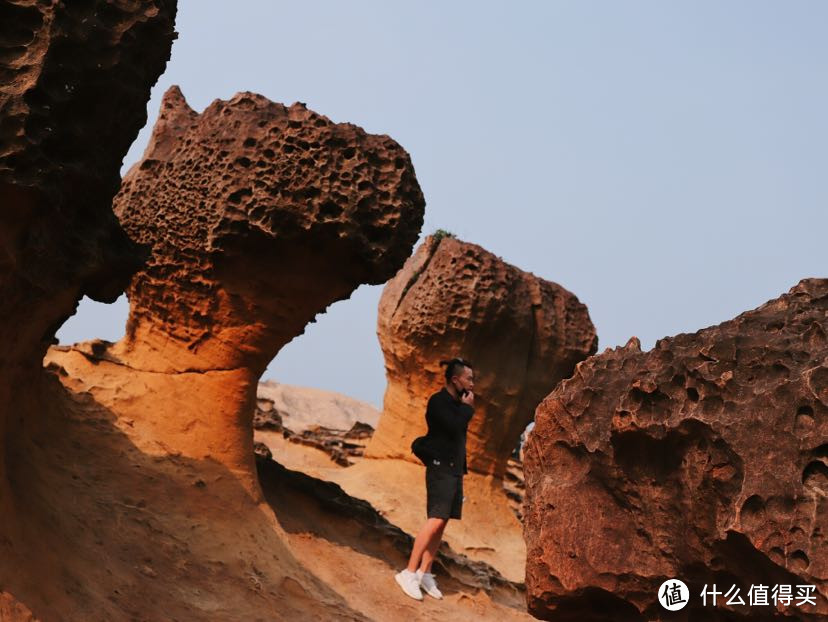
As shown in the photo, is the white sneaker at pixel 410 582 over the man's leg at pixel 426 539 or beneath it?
beneath

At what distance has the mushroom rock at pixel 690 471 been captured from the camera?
2.81 m

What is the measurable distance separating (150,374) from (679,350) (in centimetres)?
393

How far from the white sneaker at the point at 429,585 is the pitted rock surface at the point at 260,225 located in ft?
5.26

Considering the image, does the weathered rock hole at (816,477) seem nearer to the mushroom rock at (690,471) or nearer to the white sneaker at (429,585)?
the mushroom rock at (690,471)

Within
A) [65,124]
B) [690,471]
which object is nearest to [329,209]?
[65,124]

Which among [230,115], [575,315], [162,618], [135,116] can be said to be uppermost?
[575,315]

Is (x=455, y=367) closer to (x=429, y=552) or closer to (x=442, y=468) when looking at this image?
(x=442, y=468)

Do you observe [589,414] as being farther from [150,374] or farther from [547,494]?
[150,374]

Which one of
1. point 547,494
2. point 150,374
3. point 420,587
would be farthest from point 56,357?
point 547,494

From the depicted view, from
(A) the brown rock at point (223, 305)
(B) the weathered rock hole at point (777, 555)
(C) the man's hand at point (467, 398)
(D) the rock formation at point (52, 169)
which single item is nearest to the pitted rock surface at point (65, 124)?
(D) the rock formation at point (52, 169)

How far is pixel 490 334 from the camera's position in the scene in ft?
34.9

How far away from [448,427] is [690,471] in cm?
331

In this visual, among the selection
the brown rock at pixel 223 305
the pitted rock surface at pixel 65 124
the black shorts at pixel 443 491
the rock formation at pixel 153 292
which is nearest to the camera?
the pitted rock surface at pixel 65 124

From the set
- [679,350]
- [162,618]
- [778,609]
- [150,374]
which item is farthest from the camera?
[150,374]
